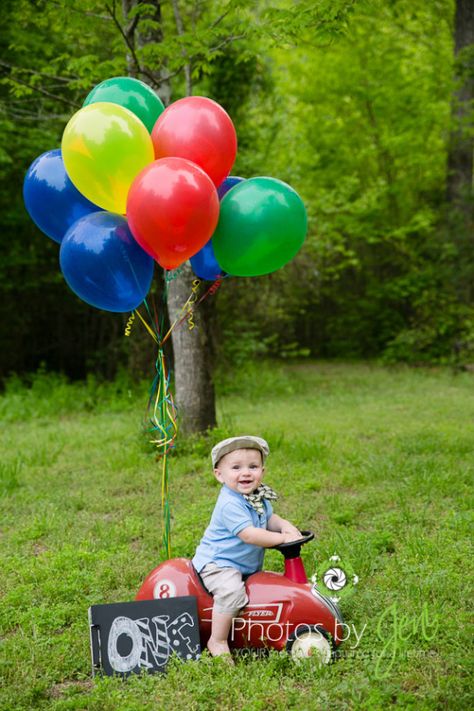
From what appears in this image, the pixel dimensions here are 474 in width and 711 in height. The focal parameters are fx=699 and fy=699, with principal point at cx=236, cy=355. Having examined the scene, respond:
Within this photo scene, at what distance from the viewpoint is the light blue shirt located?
3205mm

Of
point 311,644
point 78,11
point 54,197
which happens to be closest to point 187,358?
point 78,11

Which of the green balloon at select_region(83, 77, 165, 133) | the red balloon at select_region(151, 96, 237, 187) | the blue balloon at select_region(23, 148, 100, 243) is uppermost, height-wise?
the green balloon at select_region(83, 77, 165, 133)

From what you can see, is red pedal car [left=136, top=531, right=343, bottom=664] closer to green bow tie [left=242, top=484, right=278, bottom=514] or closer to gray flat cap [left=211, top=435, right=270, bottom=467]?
green bow tie [left=242, top=484, right=278, bottom=514]

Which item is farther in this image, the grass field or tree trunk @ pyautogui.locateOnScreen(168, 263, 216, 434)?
tree trunk @ pyautogui.locateOnScreen(168, 263, 216, 434)

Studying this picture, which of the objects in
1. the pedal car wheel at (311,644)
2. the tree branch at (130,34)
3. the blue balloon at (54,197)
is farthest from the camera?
the tree branch at (130,34)

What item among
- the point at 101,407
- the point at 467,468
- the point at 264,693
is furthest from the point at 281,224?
the point at 101,407

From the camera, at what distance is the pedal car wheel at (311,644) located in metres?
3.02

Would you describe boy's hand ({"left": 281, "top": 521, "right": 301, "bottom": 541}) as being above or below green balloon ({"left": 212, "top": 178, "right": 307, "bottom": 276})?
below

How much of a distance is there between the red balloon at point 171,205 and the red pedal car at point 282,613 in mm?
1506

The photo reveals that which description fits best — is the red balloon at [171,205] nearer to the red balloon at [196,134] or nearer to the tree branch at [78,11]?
the red balloon at [196,134]

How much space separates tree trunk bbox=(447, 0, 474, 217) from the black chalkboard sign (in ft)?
35.5

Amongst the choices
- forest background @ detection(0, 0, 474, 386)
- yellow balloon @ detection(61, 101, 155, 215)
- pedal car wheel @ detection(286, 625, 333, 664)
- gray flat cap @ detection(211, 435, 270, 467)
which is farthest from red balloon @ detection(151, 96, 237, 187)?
forest background @ detection(0, 0, 474, 386)

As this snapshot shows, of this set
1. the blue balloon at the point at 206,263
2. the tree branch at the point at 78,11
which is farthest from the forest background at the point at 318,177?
the blue balloon at the point at 206,263

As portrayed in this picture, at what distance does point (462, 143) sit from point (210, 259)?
11357mm
